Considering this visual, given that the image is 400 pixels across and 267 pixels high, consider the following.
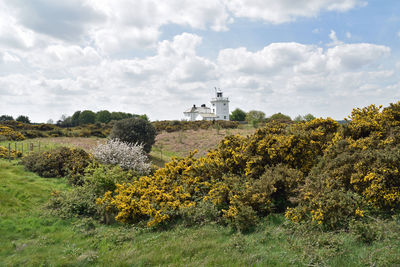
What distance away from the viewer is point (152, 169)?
1355 cm

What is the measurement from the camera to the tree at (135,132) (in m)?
19.3

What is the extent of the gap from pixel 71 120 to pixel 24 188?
68008 mm

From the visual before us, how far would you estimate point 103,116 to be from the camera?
7250 cm

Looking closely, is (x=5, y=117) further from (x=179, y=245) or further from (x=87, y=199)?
(x=179, y=245)

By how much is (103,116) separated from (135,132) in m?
57.1

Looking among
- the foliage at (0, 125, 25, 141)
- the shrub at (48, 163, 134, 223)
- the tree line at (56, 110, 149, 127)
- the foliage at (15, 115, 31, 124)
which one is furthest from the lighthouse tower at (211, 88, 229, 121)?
the shrub at (48, 163, 134, 223)

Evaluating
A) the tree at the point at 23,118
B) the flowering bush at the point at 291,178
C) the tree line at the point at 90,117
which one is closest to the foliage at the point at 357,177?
the flowering bush at the point at 291,178

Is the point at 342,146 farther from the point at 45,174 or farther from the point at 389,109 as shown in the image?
the point at 45,174

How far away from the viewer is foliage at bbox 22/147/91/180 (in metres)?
11.8

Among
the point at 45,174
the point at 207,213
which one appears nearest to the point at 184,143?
the point at 45,174

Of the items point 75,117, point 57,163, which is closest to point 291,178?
point 57,163

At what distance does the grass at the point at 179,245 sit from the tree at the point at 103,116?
6740 centimetres

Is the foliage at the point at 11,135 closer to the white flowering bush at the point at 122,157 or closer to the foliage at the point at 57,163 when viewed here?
the foliage at the point at 57,163

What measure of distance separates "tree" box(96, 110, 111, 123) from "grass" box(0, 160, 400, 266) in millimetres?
67398
